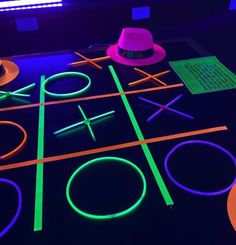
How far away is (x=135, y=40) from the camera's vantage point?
0.97m

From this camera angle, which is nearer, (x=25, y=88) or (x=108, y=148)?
(x=108, y=148)

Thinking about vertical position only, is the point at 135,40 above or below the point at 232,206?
above

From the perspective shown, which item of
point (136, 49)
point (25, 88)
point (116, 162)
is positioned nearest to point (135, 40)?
point (136, 49)

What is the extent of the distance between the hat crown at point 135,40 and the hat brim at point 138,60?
4 cm

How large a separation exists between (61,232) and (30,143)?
0.26 m

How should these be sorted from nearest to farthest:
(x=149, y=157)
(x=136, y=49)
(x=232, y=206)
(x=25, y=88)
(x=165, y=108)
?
(x=232, y=206) → (x=149, y=157) → (x=165, y=108) → (x=25, y=88) → (x=136, y=49)

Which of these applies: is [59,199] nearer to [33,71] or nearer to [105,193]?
[105,193]

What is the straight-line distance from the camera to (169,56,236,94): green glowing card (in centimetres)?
84

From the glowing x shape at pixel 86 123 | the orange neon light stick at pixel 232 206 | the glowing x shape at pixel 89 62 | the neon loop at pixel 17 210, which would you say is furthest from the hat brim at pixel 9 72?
the orange neon light stick at pixel 232 206

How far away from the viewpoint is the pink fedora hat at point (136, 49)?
97cm

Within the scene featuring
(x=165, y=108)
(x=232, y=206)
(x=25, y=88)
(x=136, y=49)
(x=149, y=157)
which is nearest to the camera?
(x=232, y=206)

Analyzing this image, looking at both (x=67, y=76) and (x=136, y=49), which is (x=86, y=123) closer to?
(x=67, y=76)

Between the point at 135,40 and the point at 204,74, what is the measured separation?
0.88 ft

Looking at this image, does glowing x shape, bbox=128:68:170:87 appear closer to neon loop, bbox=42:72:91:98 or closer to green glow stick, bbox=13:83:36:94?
neon loop, bbox=42:72:91:98
